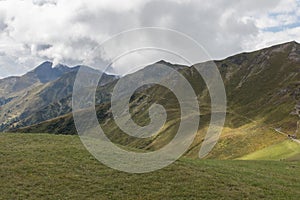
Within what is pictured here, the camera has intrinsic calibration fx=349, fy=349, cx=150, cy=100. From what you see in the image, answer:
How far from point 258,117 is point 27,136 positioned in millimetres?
165347

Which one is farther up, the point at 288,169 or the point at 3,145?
the point at 3,145

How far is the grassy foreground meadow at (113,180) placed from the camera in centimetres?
3216

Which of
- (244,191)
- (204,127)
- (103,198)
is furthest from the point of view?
(204,127)

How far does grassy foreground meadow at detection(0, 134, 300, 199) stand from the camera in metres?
32.2

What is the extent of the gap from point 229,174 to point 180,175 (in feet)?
20.7

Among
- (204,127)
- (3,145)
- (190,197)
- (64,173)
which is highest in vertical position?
(204,127)

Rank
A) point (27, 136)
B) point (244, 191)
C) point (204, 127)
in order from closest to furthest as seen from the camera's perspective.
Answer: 1. point (244, 191)
2. point (27, 136)
3. point (204, 127)

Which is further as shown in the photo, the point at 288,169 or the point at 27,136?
the point at 27,136

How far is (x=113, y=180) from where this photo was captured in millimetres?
35250

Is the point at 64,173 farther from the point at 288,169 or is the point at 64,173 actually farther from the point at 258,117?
the point at 258,117

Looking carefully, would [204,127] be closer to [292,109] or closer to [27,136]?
[292,109]

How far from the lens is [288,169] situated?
4931 cm

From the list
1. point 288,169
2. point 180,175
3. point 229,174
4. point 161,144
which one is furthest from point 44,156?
point 161,144

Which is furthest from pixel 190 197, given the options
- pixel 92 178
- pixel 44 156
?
pixel 44 156
